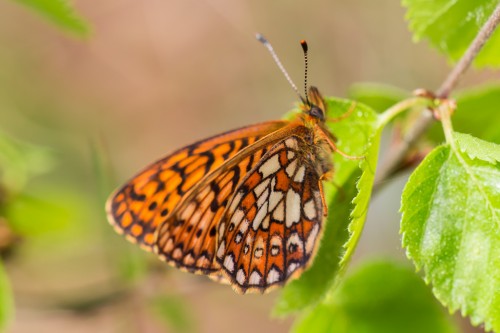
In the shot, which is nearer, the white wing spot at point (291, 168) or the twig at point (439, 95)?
the twig at point (439, 95)

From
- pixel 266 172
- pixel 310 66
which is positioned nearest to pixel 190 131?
pixel 310 66

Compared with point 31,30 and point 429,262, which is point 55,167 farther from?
point 429,262

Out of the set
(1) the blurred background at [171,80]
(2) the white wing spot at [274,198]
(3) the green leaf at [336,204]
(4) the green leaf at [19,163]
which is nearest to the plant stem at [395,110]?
(3) the green leaf at [336,204]

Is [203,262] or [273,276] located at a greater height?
[203,262]

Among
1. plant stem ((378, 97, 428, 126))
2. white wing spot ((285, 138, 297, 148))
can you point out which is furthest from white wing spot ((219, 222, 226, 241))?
plant stem ((378, 97, 428, 126))

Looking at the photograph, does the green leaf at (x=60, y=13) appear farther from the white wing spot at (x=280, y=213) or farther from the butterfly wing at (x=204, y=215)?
the white wing spot at (x=280, y=213)

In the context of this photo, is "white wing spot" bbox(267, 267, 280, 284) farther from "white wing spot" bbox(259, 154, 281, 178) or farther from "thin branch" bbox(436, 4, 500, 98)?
"thin branch" bbox(436, 4, 500, 98)

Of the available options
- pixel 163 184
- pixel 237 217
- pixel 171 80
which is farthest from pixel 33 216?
pixel 171 80

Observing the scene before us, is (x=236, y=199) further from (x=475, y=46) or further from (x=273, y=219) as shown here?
(x=475, y=46)

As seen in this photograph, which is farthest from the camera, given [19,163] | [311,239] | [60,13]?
[19,163]
